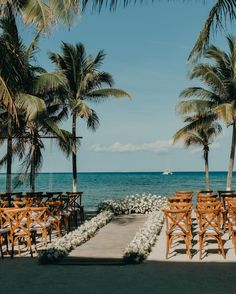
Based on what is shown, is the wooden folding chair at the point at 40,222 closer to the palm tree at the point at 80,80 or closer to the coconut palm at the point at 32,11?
the coconut palm at the point at 32,11

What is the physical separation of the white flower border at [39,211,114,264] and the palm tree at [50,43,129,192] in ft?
26.7

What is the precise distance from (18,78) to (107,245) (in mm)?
7446

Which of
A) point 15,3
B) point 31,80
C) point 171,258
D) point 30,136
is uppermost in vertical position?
point 15,3

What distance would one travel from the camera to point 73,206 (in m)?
14.1

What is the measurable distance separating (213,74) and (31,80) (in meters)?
7.59

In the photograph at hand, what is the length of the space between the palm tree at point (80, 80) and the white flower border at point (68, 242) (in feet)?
26.7

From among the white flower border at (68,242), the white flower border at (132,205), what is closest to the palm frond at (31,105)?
the white flower border at (132,205)

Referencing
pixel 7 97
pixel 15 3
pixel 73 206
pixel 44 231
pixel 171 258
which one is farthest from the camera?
pixel 73 206

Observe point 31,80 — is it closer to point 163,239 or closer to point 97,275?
point 163,239

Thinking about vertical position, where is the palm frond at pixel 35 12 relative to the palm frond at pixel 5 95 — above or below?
above

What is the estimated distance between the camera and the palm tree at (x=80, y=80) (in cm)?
2031

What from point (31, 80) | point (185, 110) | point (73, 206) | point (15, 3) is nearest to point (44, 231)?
point (73, 206)

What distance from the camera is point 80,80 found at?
20.5 meters

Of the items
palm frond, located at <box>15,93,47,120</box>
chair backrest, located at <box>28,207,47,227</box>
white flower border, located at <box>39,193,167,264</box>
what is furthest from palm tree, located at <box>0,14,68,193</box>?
white flower border, located at <box>39,193,167,264</box>
